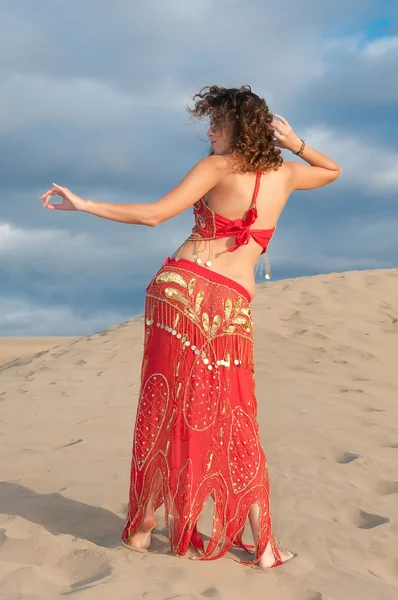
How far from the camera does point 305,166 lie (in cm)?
441

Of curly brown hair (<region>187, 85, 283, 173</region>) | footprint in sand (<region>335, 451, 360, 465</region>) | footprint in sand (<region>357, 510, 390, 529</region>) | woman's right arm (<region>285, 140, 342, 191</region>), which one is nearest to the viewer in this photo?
curly brown hair (<region>187, 85, 283, 173</region>)

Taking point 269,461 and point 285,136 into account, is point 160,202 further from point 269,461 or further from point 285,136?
point 269,461

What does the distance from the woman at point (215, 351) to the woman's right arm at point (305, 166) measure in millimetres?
19

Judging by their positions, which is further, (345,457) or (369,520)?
(345,457)

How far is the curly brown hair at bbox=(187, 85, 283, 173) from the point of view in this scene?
13.3 feet

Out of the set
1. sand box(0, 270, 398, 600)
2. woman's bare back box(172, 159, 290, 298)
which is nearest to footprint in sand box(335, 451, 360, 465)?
sand box(0, 270, 398, 600)

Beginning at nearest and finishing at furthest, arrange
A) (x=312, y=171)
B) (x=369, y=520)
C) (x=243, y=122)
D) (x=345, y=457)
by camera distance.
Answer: (x=243, y=122) → (x=312, y=171) → (x=369, y=520) → (x=345, y=457)

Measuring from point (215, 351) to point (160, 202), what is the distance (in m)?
0.84

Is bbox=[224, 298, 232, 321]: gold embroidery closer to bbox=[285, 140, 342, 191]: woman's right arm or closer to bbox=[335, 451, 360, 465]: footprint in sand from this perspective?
bbox=[285, 140, 342, 191]: woman's right arm

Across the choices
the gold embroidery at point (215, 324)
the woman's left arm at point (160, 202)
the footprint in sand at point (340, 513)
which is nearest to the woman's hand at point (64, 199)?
the woman's left arm at point (160, 202)

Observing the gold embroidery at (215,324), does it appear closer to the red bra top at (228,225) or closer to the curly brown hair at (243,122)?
the red bra top at (228,225)

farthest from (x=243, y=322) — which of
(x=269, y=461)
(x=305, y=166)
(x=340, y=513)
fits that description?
(x=269, y=461)

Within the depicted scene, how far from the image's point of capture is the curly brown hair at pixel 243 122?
4055 millimetres

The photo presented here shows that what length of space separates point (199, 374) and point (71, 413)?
4.51 meters
